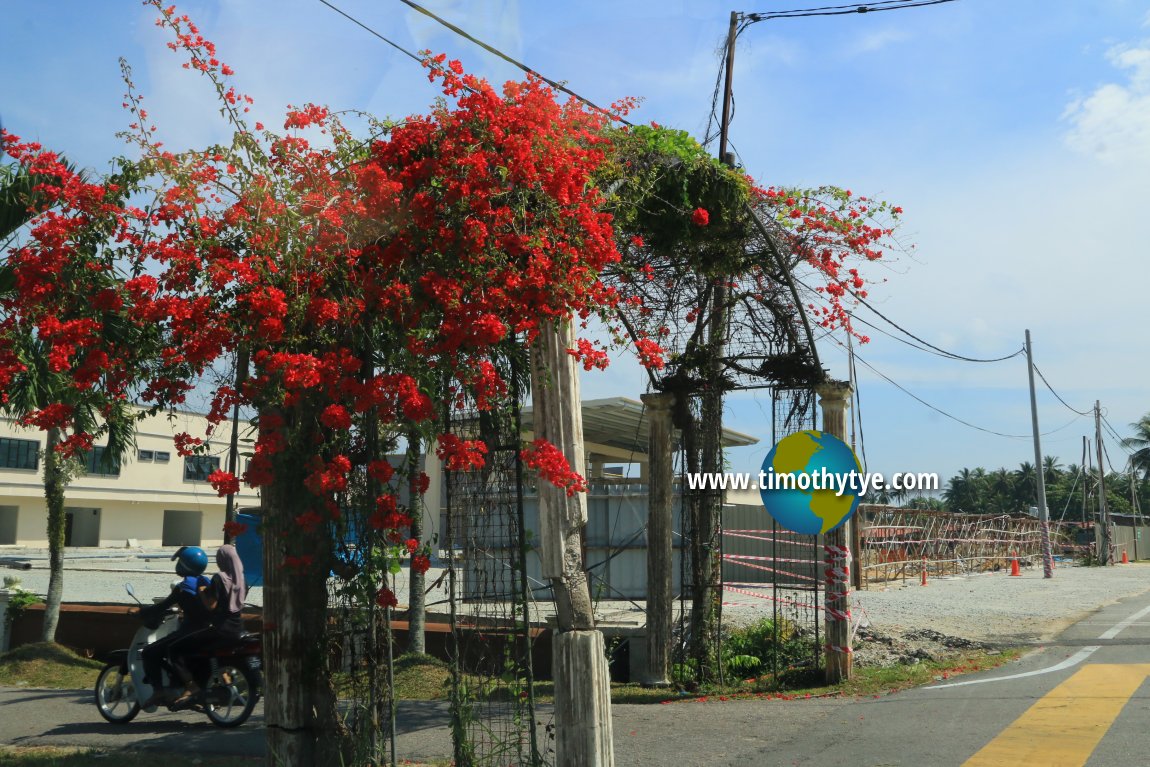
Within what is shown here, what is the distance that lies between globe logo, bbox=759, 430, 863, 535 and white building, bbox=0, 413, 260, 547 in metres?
42.0

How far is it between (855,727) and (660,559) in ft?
10.2

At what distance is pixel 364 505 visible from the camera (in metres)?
5.55

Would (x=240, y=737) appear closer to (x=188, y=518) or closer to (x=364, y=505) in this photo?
(x=364, y=505)

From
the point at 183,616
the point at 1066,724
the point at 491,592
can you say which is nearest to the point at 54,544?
the point at 183,616

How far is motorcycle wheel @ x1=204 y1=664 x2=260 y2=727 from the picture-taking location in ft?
30.6

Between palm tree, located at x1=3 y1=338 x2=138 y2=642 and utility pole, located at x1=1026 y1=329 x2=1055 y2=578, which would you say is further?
utility pole, located at x1=1026 y1=329 x2=1055 y2=578

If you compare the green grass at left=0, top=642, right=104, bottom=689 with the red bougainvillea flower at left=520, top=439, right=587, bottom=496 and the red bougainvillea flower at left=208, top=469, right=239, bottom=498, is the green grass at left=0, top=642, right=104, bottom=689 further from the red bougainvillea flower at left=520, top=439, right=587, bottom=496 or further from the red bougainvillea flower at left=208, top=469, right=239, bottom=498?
the red bougainvillea flower at left=520, top=439, right=587, bottom=496

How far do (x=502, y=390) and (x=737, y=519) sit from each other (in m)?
23.8

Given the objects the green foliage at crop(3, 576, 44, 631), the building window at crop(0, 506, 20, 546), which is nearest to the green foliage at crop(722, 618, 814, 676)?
the green foliage at crop(3, 576, 44, 631)

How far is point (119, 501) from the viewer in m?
53.9

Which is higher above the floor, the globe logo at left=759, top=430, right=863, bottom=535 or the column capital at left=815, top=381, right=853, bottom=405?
the column capital at left=815, top=381, right=853, bottom=405

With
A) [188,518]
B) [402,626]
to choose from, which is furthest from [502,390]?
[188,518]

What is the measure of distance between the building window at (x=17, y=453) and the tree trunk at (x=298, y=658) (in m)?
48.4

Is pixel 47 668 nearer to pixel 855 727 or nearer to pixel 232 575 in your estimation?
pixel 232 575
